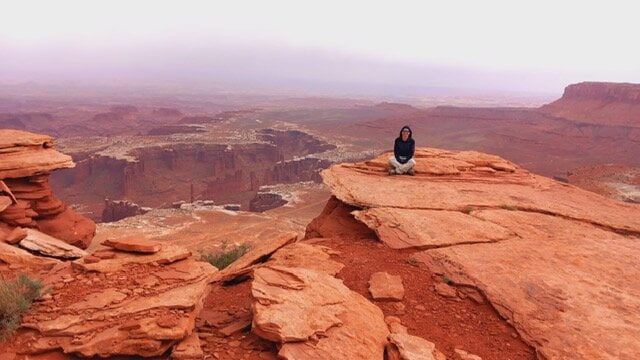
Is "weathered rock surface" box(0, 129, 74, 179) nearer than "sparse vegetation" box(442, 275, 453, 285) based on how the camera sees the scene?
No

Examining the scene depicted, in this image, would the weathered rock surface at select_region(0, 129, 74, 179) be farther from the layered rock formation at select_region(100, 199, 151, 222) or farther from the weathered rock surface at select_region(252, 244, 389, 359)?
the layered rock formation at select_region(100, 199, 151, 222)

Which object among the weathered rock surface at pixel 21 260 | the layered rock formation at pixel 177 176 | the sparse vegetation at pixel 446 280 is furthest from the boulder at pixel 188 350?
the layered rock formation at pixel 177 176

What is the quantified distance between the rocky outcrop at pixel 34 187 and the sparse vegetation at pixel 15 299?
23.9ft

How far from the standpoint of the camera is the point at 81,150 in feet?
211

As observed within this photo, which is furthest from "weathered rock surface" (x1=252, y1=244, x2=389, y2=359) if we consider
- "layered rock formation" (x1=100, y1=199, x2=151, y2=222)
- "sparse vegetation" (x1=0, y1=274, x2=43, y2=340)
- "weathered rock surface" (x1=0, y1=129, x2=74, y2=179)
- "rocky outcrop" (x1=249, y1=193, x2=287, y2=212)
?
"layered rock formation" (x1=100, y1=199, x2=151, y2=222)

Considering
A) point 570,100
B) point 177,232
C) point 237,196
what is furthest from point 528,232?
point 570,100

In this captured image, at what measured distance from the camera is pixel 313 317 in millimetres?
4496

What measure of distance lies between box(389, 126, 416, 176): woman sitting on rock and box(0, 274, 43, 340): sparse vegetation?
313 inches

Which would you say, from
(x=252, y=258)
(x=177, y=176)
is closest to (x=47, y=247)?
(x=252, y=258)

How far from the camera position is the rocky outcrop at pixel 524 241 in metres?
5.09

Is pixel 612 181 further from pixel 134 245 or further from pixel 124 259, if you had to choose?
pixel 124 259

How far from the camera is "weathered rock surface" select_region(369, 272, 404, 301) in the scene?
18.4ft

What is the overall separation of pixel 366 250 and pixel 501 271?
2.01 m

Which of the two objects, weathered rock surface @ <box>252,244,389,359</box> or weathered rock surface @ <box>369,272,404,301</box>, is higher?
weathered rock surface @ <box>252,244,389,359</box>
